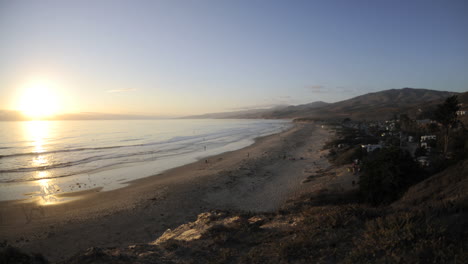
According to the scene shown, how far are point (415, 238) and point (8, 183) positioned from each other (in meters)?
27.1

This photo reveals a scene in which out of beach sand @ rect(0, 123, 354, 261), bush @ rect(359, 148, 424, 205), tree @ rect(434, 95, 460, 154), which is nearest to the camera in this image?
beach sand @ rect(0, 123, 354, 261)

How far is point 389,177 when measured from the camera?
10.8 meters

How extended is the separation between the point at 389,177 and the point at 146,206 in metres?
12.5

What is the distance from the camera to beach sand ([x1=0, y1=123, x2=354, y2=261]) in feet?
33.2

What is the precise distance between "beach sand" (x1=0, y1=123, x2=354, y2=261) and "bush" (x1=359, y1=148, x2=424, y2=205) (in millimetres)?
2675

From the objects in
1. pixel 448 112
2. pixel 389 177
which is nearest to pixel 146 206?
pixel 389 177

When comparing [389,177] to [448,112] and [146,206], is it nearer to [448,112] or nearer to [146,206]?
[146,206]

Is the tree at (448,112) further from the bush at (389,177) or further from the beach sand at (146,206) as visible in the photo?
the bush at (389,177)

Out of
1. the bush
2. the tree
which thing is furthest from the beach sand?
the tree

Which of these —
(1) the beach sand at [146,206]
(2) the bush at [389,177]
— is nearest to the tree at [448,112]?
(1) the beach sand at [146,206]

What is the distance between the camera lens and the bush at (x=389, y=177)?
34.9 ft

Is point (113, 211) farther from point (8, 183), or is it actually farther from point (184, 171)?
point (8, 183)

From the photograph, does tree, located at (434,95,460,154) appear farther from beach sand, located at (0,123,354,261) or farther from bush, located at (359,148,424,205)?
bush, located at (359,148,424,205)

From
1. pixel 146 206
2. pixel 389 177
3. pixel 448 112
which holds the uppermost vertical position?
pixel 448 112
